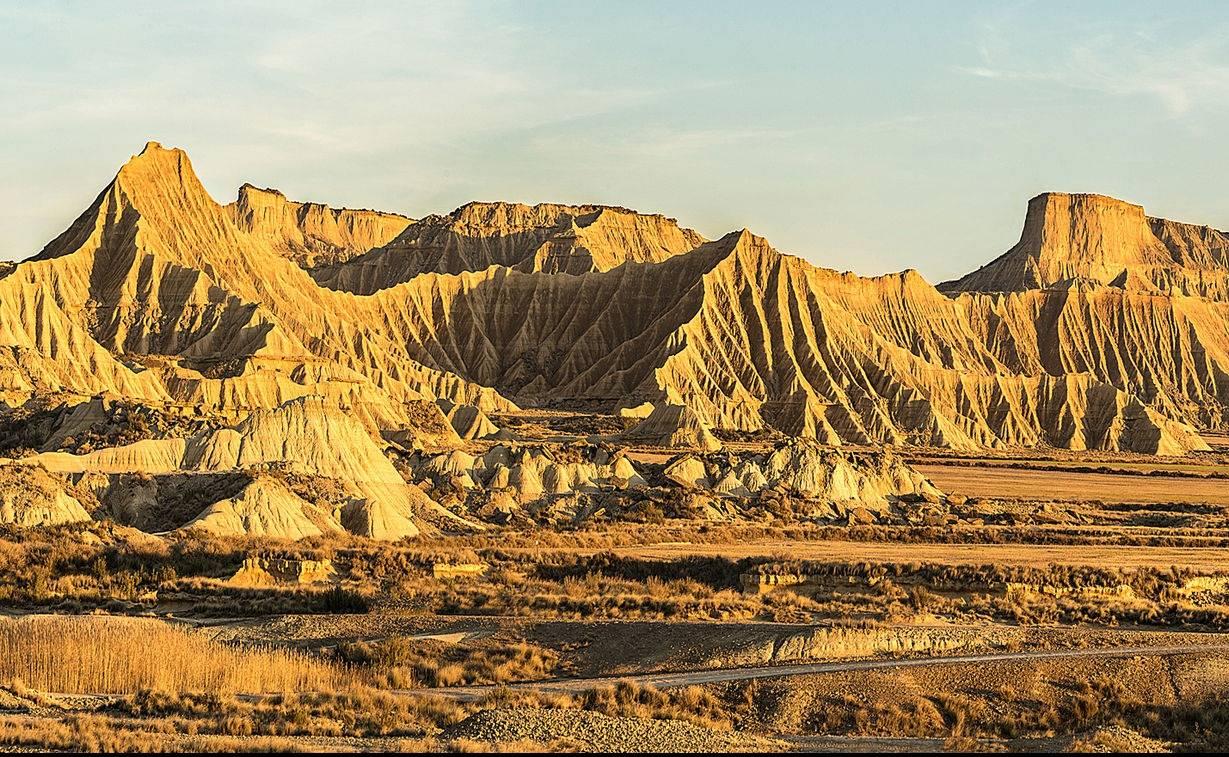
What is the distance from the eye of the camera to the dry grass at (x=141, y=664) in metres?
24.7

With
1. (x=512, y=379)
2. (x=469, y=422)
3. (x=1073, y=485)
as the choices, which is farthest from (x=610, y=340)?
(x=1073, y=485)

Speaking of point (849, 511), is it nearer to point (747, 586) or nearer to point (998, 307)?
point (747, 586)

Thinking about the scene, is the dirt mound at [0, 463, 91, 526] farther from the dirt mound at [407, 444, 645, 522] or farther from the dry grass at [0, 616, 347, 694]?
the dry grass at [0, 616, 347, 694]

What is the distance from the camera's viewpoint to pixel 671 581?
4203cm

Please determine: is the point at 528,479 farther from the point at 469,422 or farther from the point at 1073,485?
the point at 469,422

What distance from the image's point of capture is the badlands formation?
57938mm

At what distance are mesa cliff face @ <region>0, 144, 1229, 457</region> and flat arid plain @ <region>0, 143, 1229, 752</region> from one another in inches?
18.1

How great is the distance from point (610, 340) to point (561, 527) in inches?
3864

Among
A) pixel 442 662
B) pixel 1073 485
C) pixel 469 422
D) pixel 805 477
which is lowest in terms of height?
pixel 442 662

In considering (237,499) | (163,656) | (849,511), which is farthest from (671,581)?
(849,511)

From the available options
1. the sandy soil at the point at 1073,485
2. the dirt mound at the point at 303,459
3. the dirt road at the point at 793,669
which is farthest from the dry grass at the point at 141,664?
the sandy soil at the point at 1073,485

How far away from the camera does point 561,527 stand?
60938 millimetres

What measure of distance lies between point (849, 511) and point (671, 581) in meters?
29.6

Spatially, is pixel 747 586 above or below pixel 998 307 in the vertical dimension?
below
